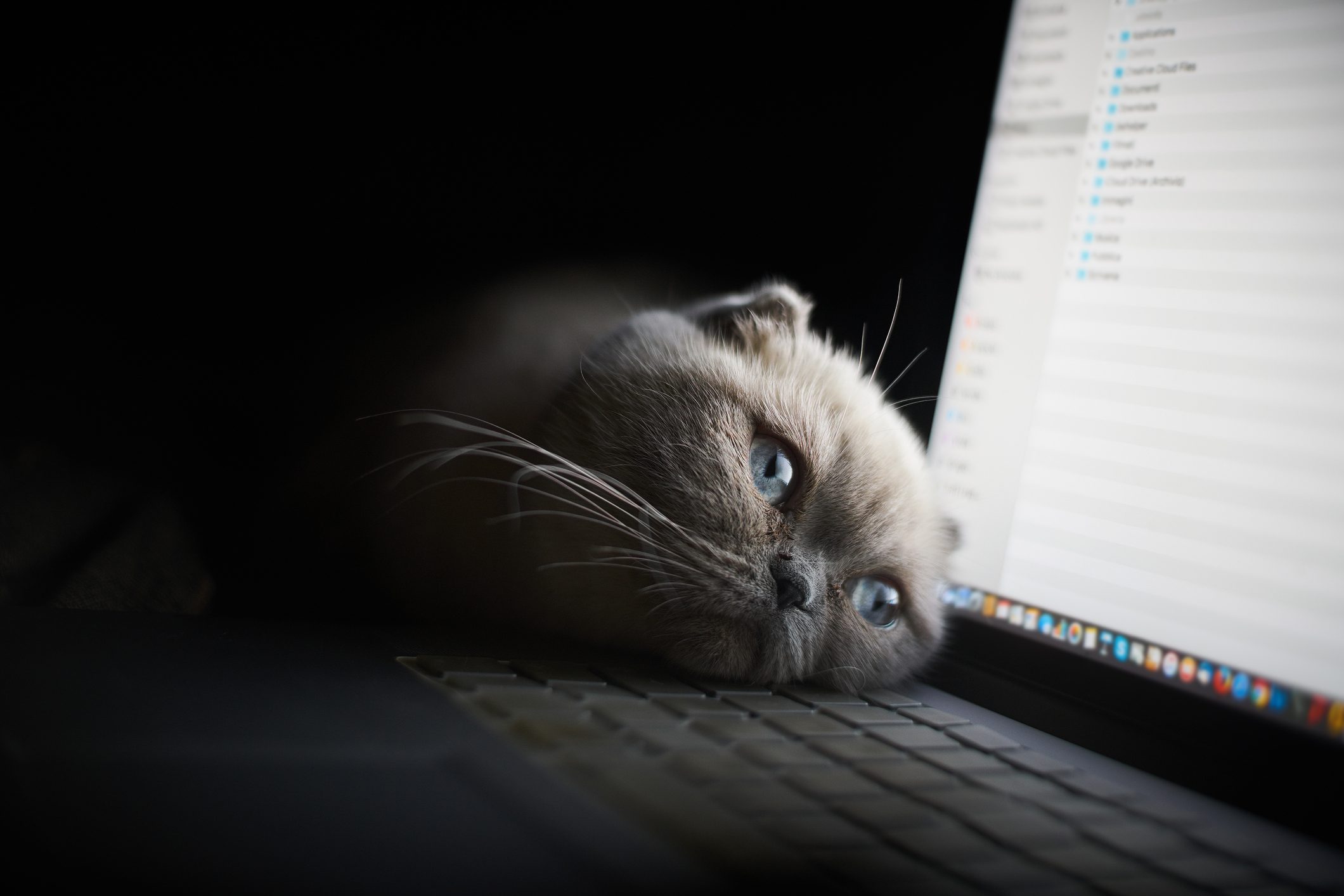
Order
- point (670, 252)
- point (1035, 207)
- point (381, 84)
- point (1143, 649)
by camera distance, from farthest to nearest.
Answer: point (670, 252) → point (381, 84) → point (1035, 207) → point (1143, 649)

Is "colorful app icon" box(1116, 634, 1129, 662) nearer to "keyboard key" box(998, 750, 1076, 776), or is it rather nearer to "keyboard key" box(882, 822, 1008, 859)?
"keyboard key" box(998, 750, 1076, 776)

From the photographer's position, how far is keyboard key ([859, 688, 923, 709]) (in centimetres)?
82

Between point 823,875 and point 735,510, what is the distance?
15.8 inches

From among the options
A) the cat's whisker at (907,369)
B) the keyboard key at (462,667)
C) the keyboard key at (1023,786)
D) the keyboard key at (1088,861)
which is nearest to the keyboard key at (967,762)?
the keyboard key at (1023,786)

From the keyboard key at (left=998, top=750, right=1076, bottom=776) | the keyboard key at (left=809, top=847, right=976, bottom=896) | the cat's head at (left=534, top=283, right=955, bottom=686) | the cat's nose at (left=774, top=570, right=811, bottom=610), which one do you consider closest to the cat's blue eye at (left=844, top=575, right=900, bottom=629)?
the cat's head at (left=534, top=283, right=955, bottom=686)

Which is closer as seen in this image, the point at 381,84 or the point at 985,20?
the point at 985,20

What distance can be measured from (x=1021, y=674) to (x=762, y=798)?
50 centimetres

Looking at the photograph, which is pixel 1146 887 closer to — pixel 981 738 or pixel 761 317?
pixel 981 738

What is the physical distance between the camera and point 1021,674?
897 mm

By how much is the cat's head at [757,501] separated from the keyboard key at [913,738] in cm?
12

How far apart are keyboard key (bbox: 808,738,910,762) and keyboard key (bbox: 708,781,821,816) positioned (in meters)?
0.10

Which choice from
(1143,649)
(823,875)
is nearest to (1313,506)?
(1143,649)

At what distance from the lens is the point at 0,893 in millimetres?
330

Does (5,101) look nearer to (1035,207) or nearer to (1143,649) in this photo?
(1035,207)
